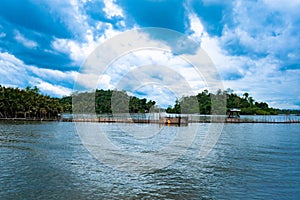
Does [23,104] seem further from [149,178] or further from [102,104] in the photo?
[149,178]

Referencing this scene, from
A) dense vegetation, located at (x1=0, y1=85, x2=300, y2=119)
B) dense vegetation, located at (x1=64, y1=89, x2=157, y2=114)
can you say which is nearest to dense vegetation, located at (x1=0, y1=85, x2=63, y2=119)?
dense vegetation, located at (x1=0, y1=85, x2=300, y2=119)

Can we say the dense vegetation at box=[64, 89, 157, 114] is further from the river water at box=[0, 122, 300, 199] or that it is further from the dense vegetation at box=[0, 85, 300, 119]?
the river water at box=[0, 122, 300, 199]

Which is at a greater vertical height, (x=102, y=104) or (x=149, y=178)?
(x=102, y=104)

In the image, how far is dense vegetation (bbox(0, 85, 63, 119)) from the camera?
2415 inches

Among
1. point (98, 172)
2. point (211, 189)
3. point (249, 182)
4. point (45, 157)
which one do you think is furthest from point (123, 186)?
point (45, 157)

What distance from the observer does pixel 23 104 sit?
63344mm

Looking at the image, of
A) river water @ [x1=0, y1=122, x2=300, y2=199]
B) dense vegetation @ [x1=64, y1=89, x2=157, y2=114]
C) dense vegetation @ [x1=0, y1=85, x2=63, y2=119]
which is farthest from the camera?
dense vegetation @ [x1=64, y1=89, x2=157, y2=114]

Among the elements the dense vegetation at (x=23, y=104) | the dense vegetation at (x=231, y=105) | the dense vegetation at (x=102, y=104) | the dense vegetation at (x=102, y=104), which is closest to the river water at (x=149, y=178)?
the dense vegetation at (x=102, y=104)

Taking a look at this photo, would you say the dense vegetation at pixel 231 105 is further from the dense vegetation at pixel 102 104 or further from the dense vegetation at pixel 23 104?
the dense vegetation at pixel 23 104

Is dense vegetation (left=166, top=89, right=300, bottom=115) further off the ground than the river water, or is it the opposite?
dense vegetation (left=166, top=89, right=300, bottom=115)

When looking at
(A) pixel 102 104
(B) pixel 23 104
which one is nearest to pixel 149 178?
(B) pixel 23 104

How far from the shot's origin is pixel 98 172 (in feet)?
50.0

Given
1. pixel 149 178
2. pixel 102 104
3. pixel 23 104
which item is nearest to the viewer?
pixel 149 178

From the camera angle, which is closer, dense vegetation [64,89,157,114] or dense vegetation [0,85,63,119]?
dense vegetation [0,85,63,119]
